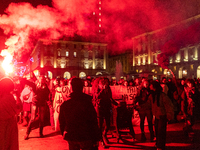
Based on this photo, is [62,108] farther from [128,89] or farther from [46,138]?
[128,89]

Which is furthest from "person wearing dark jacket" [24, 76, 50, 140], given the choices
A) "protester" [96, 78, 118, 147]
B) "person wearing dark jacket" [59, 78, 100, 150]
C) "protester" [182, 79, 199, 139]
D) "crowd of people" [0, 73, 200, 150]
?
"protester" [182, 79, 199, 139]

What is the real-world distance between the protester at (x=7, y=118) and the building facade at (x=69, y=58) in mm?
54351

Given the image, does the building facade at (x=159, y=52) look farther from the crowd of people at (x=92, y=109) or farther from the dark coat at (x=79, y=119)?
the dark coat at (x=79, y=119)

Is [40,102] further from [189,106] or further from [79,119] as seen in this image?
[189,106]

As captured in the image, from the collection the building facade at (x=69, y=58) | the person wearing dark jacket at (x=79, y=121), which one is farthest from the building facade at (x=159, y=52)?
the person wearing dark jacket at (x=79, y=121)

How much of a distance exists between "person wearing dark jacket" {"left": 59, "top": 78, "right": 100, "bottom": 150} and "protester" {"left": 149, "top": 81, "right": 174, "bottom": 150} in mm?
2508

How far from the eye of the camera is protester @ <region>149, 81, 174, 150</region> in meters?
4.84

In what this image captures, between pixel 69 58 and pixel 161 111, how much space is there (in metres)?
60.0

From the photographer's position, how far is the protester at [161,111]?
4844mm

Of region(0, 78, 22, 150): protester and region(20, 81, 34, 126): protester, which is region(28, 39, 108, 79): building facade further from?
region(0, 78, 22, 150): protester

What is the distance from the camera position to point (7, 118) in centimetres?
375

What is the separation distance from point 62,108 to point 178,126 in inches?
263

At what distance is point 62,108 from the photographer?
295cm

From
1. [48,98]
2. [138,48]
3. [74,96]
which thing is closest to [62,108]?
[74,96]
